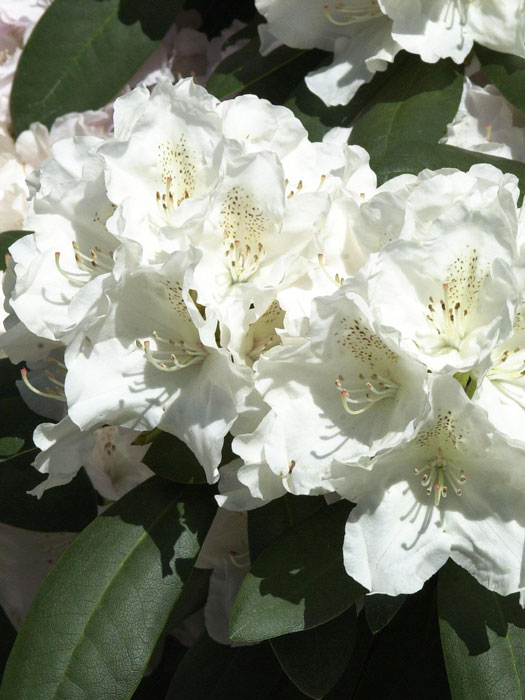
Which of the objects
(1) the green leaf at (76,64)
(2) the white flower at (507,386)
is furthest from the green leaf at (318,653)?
(1) the green leaf at (76,64)

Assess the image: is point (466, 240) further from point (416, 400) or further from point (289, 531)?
point (289, 531)

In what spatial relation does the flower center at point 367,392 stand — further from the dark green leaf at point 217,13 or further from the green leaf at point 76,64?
the dark green leaf at point 217,13

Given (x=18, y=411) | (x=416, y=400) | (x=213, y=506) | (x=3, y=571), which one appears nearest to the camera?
(x=416, y=400)

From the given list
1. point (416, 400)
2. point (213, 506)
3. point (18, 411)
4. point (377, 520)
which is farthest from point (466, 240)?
point (18, 411)

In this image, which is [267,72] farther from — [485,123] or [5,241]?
[5,241]

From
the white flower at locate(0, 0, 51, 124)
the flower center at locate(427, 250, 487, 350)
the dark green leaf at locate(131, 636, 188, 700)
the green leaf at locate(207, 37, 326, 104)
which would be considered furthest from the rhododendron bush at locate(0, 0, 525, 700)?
the white flower at locate(0, 0, 51, 124)

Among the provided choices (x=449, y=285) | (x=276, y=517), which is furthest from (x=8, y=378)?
(x=449, y=285)
